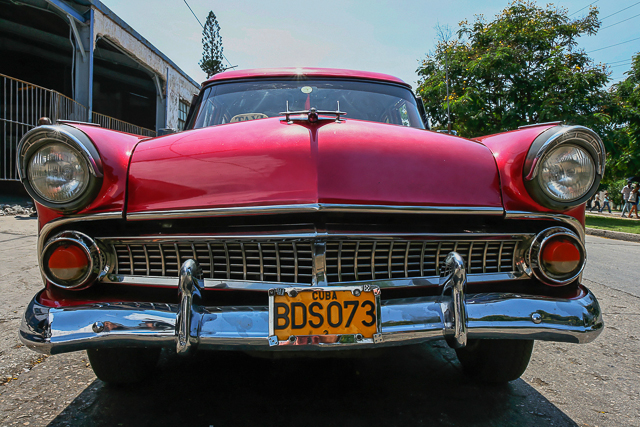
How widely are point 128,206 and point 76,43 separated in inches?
387

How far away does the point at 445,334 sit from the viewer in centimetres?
133

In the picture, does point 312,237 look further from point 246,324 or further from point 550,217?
point 550,217

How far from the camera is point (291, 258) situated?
143cm

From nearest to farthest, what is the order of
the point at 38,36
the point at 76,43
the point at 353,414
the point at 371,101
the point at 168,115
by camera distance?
1. the point at 353,414
2. the point at 371,101
3. the point at 76,43
4. the point at 38,36
5. the point at 168,115

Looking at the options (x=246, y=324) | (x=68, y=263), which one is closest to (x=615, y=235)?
(x=246, y=324)

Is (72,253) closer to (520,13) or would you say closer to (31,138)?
(31,138)

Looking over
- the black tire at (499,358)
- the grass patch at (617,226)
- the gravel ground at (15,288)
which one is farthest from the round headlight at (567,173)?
the grass patch at (617,226)

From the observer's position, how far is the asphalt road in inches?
63.1

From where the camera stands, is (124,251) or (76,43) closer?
(124,251)

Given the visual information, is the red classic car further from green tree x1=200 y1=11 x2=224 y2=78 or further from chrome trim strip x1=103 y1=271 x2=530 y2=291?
green tree x1=200 y1=11 x2=224 y2=78

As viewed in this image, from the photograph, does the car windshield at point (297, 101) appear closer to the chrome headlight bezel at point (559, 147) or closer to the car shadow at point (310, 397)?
the chrome headlight bezel at point (559, 147)

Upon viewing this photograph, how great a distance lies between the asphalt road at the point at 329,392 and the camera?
160 cm

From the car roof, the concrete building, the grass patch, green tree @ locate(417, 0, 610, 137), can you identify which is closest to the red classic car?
the car roof

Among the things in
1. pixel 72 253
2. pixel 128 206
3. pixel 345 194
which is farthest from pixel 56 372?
pixel 345 194
